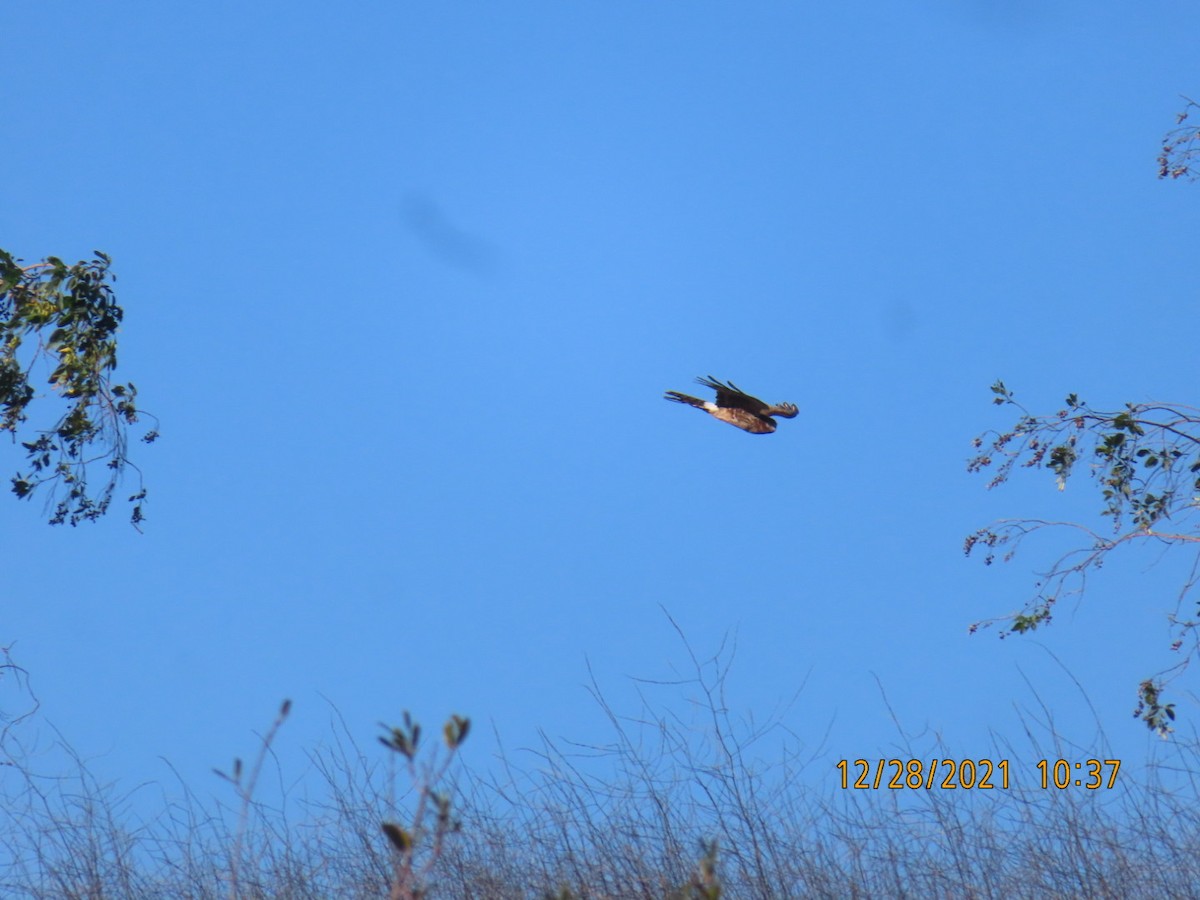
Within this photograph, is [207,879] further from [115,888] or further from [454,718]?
[454,718]

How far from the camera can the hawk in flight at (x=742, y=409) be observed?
27.3 feet

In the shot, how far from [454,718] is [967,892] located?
16.8 feet

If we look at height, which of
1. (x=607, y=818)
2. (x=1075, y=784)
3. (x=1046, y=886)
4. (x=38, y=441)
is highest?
(x=38, y=441)

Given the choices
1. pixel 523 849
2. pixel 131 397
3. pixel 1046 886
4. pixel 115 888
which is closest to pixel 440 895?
pixel 523 849

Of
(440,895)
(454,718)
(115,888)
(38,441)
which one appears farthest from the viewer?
(38,441)

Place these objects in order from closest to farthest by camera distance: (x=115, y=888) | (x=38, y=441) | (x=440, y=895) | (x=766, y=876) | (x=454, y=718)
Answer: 1. (x=454, y=718)
2. (x=766, y=876)
3. (x=440, y=895)
4. (x=115, y=888)
5. (x=38, y=441)

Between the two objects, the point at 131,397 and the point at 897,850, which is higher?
the point at 131,397

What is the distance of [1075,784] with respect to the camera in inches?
251

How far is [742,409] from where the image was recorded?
8555 millimetres

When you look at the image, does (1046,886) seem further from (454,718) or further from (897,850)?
(454,718)

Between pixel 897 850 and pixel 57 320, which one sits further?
pixel 57 320

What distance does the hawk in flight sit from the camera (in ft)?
27.3

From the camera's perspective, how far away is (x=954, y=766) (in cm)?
648

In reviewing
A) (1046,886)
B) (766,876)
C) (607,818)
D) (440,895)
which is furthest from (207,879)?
(1046,886)
